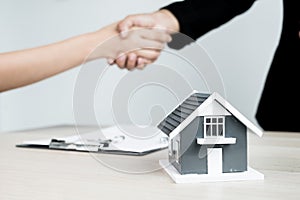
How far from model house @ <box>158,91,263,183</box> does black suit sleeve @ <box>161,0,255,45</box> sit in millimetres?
399

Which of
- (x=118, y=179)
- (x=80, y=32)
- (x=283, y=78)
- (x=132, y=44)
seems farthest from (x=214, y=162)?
(x=80, y=32)

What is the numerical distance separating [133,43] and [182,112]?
17 centimetres

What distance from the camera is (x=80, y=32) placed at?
180 cm

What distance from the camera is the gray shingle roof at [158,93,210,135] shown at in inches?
26.9

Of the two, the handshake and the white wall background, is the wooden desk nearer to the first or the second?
the handshake

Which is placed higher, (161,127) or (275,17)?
(275,17)

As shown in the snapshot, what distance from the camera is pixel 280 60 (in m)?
1.45

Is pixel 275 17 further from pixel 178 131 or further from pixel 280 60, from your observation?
pixel 178 131

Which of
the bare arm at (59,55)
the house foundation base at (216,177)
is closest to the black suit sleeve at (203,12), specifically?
the bare arm at (59,55)

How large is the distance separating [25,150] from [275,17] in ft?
2.89

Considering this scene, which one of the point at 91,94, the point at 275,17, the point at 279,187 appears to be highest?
the point at 275,17

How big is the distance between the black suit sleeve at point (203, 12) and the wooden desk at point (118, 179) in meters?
0.33

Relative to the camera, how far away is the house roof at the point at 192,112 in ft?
2.17

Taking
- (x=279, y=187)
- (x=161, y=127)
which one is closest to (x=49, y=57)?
(x=161, y=127)
